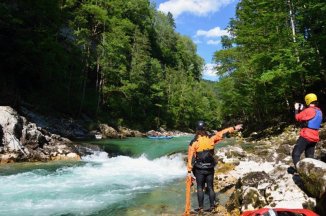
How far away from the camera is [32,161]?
17891mm

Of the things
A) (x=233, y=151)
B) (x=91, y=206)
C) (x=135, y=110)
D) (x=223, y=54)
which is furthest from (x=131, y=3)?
(x=91, y=206)

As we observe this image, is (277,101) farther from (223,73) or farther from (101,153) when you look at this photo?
(101,153)

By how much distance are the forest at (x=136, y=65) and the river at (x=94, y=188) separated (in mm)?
9080

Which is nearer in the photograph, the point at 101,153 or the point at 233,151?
the point at 233,151

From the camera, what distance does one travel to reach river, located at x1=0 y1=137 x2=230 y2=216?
9.44m

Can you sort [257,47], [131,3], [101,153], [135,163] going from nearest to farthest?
[135,163] < [101,153] < [257,47] < [131,3]

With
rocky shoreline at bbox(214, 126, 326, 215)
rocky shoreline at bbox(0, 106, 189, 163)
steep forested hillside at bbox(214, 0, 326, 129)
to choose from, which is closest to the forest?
steep forested hillside at bbox(214, 0, 326, 129)

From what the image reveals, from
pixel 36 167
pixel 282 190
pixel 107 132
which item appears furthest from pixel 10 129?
pixel 107 132

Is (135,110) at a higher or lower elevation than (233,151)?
higher

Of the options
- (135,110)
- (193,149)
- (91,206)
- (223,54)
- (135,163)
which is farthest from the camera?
(135,110)

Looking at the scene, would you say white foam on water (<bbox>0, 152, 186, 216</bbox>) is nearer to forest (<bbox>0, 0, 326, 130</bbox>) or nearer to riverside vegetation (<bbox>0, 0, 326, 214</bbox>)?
riverside vegetation (<bbox>0, 0, 326, 214</bbox>)

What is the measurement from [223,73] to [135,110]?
17.3 metres

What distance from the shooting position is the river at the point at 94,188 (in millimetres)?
9438

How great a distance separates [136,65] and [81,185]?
3797 cm
